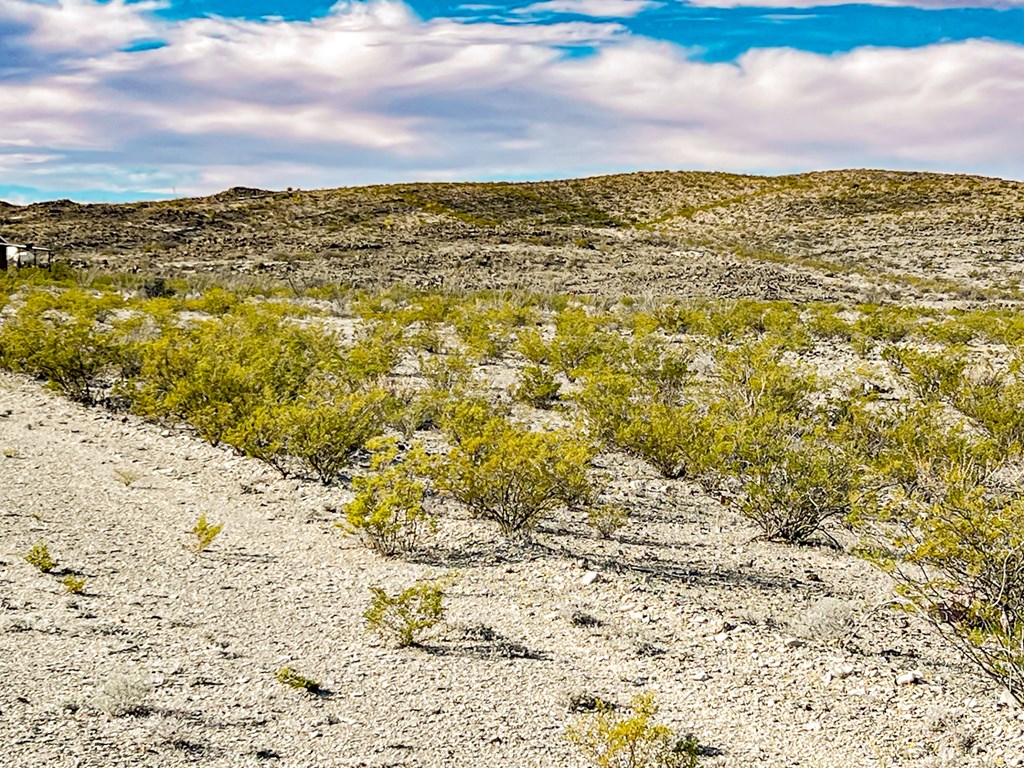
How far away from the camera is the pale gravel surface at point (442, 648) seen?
4.80 metres

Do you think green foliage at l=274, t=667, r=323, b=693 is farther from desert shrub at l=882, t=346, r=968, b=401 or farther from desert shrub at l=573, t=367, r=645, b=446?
desert shrub at l=882, t=346, r=968, b=401

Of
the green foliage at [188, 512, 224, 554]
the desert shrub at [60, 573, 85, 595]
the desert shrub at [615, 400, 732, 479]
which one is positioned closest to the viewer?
the desert shrub at [60, 573, 85, 595]

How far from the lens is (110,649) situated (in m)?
5.68

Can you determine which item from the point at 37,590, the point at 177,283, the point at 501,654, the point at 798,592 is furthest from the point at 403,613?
the point at 177,283

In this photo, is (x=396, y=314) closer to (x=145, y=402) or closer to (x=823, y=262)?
(x=145, y=402)

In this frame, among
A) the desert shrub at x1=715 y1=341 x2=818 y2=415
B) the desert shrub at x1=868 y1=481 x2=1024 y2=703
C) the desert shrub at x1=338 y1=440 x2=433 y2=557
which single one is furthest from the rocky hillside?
the desert shrub at x1=868 y1=481 x2=1024 y2=703

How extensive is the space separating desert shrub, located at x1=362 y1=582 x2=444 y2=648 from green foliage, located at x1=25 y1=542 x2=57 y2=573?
260 cm

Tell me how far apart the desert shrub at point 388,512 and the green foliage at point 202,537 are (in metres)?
1.06

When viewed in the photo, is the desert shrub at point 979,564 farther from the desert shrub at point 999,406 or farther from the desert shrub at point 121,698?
the desert shrub at point 999,406

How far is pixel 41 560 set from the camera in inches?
270

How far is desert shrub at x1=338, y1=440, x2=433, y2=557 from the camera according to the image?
7453mm

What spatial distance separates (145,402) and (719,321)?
14673 millimetres

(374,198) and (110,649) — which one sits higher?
(374,198)

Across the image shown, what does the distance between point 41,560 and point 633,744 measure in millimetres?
4848
